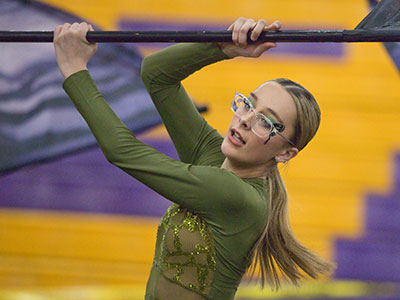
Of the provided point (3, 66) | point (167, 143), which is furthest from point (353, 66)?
point (3, 66)

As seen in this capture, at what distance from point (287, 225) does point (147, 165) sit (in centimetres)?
45

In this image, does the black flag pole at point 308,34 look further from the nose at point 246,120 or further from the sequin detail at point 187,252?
the sequin detail at point 187,252

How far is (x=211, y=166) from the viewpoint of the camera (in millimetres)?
1520

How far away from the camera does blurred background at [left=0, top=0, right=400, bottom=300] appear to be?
3.11m

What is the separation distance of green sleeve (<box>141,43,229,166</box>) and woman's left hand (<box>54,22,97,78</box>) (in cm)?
20

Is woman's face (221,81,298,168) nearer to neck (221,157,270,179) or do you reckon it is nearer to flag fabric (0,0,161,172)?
neck (221,157,270,179)

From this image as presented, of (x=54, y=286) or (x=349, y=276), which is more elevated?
(x=54, y=286)

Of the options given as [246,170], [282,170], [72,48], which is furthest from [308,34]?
[282,170]

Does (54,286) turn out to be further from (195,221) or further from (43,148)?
(195,221)

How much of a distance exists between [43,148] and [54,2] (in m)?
0.73

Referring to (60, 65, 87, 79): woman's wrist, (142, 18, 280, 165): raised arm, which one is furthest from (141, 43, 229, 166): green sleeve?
(60, 65, 87, 79): woman's wrist

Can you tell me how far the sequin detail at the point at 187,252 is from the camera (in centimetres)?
150

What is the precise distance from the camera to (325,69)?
124 inches

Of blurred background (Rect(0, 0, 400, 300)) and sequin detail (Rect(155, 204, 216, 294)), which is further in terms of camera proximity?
blurred background (Rect(0, 0, 400, 300))
